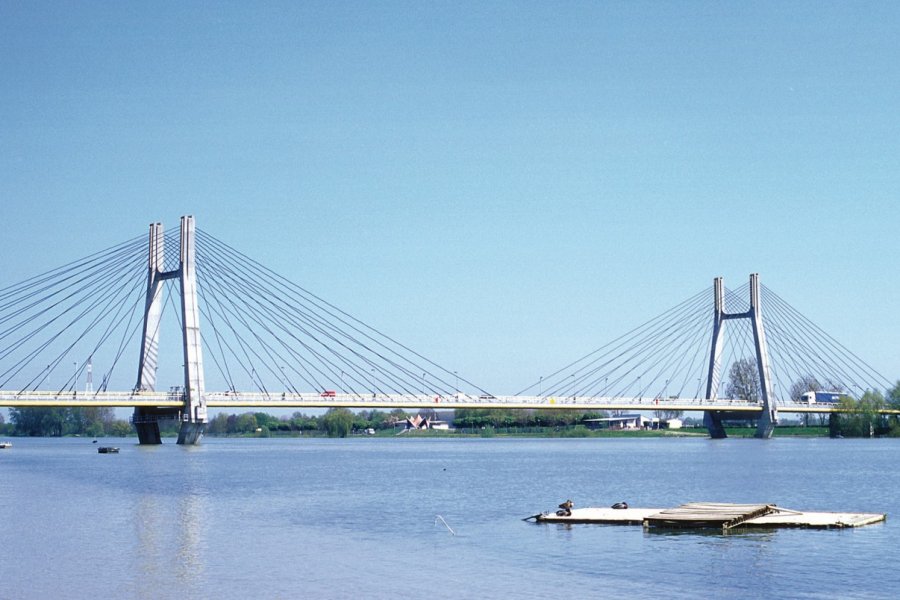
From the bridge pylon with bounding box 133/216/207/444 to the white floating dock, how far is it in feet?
187

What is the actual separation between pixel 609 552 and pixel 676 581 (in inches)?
184

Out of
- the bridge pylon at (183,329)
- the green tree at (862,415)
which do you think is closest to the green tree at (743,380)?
the green tree at (862,415)

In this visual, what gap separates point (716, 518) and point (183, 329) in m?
61.6

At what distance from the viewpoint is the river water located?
24750mm

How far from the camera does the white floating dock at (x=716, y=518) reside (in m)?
33.5

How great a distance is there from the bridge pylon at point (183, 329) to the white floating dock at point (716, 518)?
5713cm

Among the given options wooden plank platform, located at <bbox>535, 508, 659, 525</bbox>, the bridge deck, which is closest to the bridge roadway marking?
the bridge deck

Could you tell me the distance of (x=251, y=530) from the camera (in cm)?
3525

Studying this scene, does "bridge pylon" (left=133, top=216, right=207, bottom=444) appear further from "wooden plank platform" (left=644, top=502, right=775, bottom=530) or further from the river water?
"wooden plank platform" (left=644, top=502, right=775, bottom=530)

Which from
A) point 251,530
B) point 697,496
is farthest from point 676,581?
point 697,496

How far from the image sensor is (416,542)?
31.9m

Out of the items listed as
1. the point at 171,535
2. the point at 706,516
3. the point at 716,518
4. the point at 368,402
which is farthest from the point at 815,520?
the point at 368,402

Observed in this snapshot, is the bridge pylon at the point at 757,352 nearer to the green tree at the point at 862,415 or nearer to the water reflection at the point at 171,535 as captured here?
the green tree at the point at 862,415

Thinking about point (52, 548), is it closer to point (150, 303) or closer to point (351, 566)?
point (351, 566)
